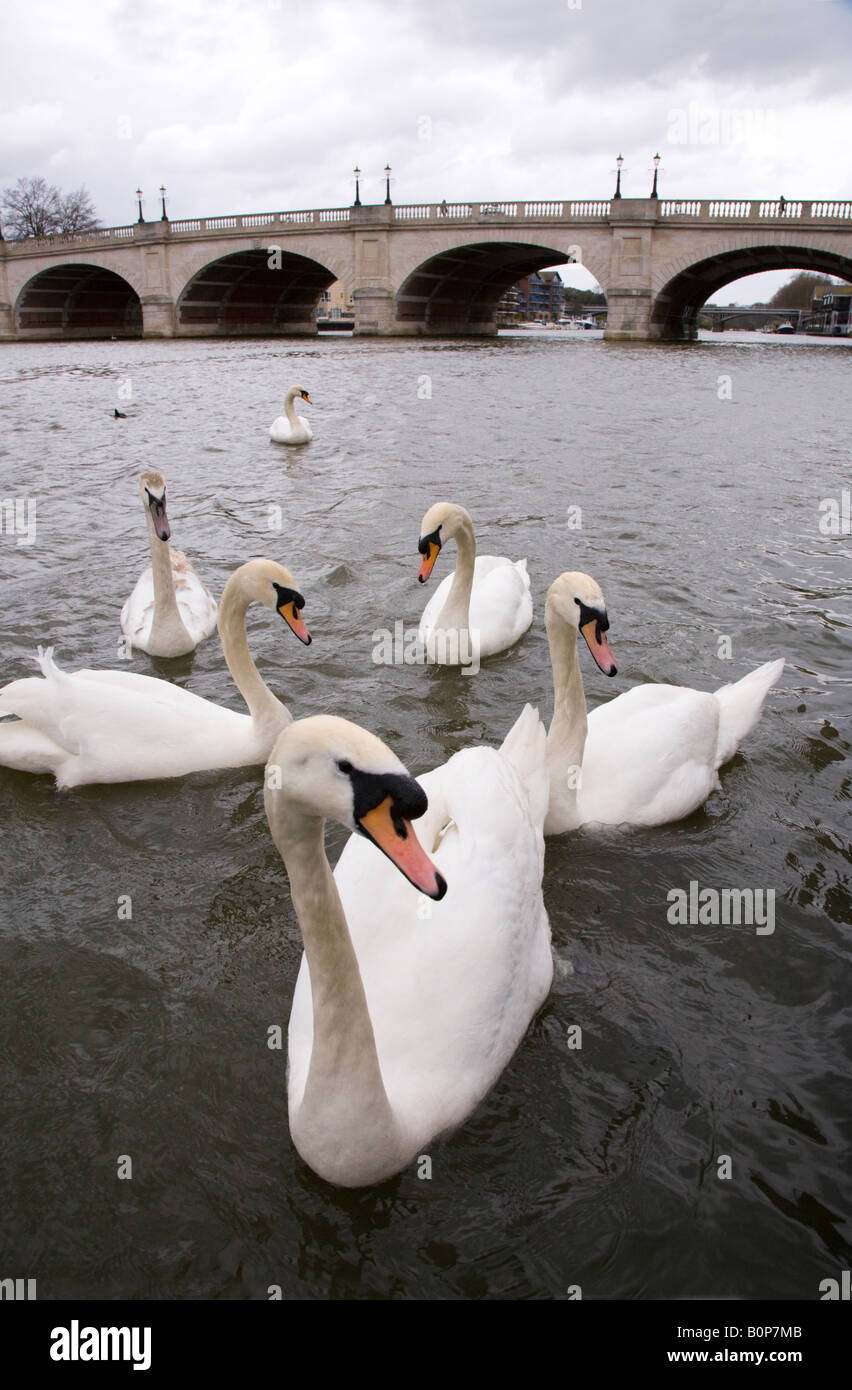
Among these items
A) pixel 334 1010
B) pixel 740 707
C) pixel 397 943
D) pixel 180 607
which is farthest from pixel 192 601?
pixel 334 1010

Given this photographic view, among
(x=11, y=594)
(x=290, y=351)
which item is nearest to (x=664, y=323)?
(x=290, y=351)

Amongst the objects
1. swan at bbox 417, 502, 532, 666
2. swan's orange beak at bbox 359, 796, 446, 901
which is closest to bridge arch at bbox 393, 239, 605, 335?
swan at bbox 417, 502, 532, 666

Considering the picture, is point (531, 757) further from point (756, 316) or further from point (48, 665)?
point (756, 316)

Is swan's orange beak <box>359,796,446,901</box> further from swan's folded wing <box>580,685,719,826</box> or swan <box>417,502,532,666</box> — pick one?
swan <box>417,502,532,666</box>

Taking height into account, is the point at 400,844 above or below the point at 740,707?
above

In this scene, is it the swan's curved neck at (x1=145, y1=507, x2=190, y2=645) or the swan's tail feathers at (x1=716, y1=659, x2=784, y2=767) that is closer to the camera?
the swan's tail feathers at (x1=716, y1=659, x2=784, y2=767)

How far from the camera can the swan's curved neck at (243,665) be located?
4.57 metres

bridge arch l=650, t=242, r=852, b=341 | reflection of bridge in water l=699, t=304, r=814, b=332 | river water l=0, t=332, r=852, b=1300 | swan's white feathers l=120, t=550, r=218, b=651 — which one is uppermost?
reflection of bridge in water l=699, t=304, r=814, b=332

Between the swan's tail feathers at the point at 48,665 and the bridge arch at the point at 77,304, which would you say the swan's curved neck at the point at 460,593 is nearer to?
the swan's tail feathers at the point at 48,665

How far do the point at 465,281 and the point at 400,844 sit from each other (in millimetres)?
55498

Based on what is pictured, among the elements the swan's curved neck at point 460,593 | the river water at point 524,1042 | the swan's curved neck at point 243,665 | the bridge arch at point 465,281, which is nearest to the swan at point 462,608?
the swan's curved neck at point 460,593

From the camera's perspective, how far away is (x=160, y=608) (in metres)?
5.94

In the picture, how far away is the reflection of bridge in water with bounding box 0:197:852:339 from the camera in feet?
131

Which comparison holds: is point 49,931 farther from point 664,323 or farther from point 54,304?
point 54,304
